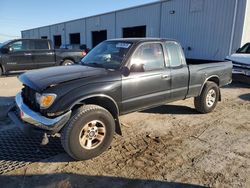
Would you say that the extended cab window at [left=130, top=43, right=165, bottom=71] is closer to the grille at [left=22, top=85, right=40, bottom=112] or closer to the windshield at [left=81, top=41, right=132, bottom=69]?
the windshield at [left=81, top=41, right=132, bottom=69]

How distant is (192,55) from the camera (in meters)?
15.1

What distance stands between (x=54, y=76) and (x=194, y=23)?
42.4ft

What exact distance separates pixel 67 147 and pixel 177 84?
8.74 ft

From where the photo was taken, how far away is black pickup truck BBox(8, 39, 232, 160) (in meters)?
3.23

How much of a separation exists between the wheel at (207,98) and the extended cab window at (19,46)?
851 cm

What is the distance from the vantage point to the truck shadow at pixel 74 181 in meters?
2.94

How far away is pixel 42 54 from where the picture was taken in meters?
11.0

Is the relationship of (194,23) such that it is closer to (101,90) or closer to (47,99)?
(101,90)

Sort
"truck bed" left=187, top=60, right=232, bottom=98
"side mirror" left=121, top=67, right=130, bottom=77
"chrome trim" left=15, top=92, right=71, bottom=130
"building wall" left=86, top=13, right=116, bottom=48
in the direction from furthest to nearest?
"building wall" left=86, top=13, right=116, bottom=48
"truck bed" left=187, top=60, right=232, bottom=98
"side mirror" left=121, top=67, right=130, bottom=77
"chrome trim" left=15, top=92, right=71, bottom=130

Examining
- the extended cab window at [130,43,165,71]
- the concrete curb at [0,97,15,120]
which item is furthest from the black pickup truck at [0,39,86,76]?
the extended cab window at [130,43,165,71]

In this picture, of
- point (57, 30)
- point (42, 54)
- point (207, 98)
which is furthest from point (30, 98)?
point (57, 30)

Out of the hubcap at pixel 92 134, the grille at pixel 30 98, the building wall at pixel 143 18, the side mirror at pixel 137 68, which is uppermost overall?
the building wall at pixel 143 18

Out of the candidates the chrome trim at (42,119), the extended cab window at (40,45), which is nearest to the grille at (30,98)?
the chrome trim at (42,119)

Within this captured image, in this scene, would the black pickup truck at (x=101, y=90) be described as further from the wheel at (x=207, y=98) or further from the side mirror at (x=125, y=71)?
the wheel at (x=207, y=98)
